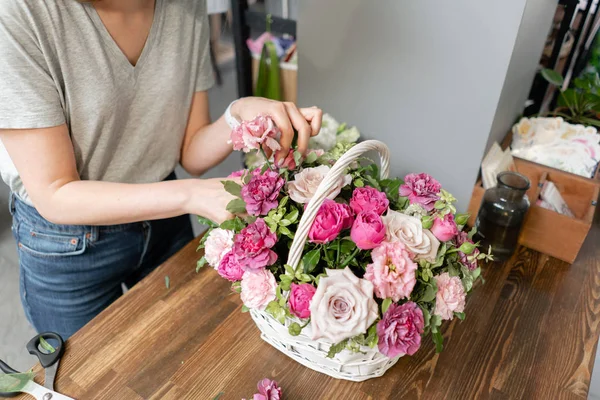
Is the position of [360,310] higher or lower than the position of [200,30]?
lower

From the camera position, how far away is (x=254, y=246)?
64 cm

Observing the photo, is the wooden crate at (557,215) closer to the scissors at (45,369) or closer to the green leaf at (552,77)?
the green leaf at (552,77)

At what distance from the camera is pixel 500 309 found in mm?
927

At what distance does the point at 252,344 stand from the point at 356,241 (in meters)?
0.32

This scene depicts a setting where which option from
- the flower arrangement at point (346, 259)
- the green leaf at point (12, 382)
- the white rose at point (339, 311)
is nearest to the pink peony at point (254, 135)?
the flower arrangement at point (346, 259)

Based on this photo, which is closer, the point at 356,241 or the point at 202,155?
the point at 356,241

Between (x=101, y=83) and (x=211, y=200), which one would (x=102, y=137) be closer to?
(x=101, y=83)

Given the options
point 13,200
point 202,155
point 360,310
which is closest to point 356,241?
point 360,310

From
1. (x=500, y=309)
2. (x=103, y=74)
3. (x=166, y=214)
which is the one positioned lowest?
(x=500, y=309)

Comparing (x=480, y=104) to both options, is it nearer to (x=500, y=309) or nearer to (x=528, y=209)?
(x=528, y=209)

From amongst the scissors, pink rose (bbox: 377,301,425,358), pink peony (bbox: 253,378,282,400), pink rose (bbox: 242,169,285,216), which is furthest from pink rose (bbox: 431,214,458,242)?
the scissors

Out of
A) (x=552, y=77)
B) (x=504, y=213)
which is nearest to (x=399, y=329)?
(x=504, y=213)

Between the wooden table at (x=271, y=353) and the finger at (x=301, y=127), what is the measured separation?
0.32 metres

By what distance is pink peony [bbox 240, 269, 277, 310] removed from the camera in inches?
25.6
